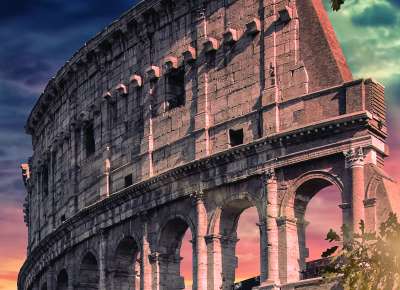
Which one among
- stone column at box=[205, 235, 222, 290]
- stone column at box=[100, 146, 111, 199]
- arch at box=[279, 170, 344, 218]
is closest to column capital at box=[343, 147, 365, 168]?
arch at box=[279, 170, 344, 218]

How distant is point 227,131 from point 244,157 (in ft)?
5.76

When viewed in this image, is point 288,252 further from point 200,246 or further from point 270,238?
point 200,246

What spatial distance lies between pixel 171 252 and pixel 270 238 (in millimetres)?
7264

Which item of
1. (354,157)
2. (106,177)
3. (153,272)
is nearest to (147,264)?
(153,272)

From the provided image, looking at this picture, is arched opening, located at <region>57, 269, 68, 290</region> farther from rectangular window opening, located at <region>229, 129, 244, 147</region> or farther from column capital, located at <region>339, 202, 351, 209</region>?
column capital, located at <region>339, 202, 351, 209</region>

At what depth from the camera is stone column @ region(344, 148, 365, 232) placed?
38969 mm

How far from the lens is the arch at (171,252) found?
46.8 meters

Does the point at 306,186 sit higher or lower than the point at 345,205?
higher

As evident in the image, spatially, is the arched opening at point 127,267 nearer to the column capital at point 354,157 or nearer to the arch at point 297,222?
the arch at point 297,222

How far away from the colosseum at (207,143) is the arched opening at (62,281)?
0.07m

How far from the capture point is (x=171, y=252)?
155 feet

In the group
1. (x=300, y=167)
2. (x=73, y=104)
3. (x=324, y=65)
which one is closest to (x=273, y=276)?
(x=300, y=167)

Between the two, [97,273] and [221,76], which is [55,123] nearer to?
[97,273]

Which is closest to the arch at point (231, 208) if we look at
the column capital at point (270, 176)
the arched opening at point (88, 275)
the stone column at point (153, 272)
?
the column capital at point (270, 176)
